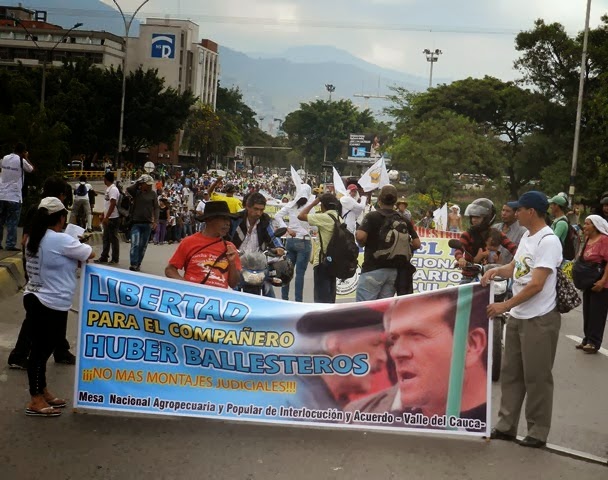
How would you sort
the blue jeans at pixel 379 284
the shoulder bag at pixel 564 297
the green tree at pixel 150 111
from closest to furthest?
the shoulder bag at pixel 564 297 < the blue jeans at pixel 379 284 < the green tree at pixel 150 111

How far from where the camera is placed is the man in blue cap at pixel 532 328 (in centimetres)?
691

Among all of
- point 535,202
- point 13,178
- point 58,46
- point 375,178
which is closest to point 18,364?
point 535,202

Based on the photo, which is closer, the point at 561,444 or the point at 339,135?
the point at 561,444

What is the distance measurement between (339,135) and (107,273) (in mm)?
144791

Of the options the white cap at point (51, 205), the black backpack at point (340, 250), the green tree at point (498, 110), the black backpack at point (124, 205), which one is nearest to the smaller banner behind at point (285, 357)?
the white cap at point (51, 205)

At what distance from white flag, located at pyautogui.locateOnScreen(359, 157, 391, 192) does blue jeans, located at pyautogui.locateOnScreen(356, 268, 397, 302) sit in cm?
1417

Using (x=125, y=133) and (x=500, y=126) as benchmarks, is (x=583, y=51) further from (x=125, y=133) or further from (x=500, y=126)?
(x=125, y=133)

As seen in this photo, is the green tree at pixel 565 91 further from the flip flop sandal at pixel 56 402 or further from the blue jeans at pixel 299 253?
the flip flop sandal at pixel 56 402

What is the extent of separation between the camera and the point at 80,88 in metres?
71.9

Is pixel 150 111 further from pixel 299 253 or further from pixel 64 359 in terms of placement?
pixel 64 359

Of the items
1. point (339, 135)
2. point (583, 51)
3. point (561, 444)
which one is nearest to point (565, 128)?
point (583, 51)

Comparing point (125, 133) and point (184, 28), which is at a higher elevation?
point (184, 28)

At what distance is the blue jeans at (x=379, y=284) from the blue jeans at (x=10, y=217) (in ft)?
26.2

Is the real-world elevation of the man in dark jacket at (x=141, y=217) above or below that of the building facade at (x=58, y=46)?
below
